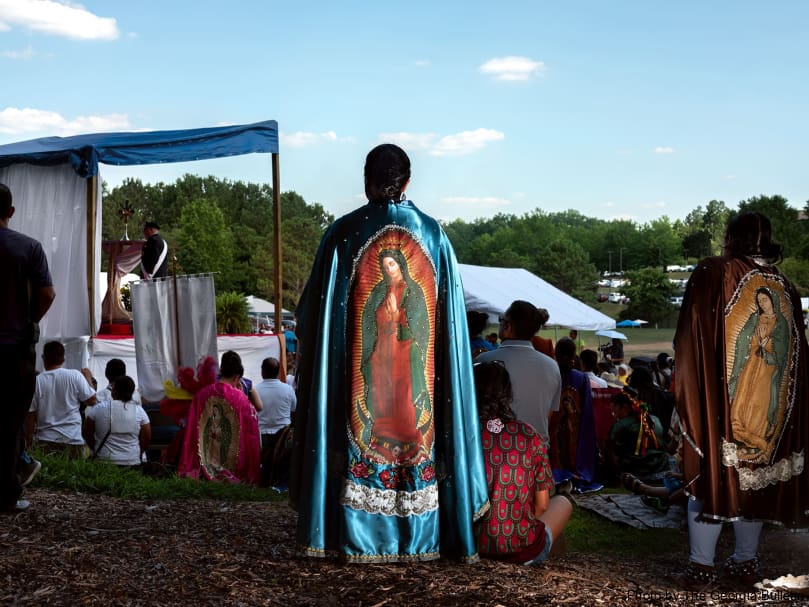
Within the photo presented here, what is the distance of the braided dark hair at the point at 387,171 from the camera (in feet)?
14.4

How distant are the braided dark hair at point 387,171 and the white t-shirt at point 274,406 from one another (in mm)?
4559

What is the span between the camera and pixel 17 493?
504cm

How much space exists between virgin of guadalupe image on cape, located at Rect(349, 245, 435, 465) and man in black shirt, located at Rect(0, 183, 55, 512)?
1840 mm

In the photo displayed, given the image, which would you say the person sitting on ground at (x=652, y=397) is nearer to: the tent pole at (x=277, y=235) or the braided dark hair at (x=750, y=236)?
the braided dark hair at (x=750, y=236)

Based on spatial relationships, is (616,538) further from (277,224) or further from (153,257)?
(153,257)

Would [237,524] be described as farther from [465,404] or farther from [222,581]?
[465,404]

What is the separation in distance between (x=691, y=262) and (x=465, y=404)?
12678 centimetres

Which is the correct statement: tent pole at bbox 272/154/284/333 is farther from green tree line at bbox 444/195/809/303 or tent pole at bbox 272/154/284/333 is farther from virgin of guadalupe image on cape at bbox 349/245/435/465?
green tree line at bbox 444/195/809/303

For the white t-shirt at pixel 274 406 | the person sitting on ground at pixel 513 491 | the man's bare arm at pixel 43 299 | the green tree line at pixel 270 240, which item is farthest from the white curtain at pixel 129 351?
the green tree line at pixel 270 240

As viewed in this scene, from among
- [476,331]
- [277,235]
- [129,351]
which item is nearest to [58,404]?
[476,331]

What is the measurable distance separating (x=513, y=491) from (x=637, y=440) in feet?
14.4

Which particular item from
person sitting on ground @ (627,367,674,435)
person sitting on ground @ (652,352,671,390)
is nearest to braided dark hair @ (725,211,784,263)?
person sitting on ground @ (627,367,674,435)

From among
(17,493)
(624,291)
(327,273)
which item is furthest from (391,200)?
(624,291)

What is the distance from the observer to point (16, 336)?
500 cm
